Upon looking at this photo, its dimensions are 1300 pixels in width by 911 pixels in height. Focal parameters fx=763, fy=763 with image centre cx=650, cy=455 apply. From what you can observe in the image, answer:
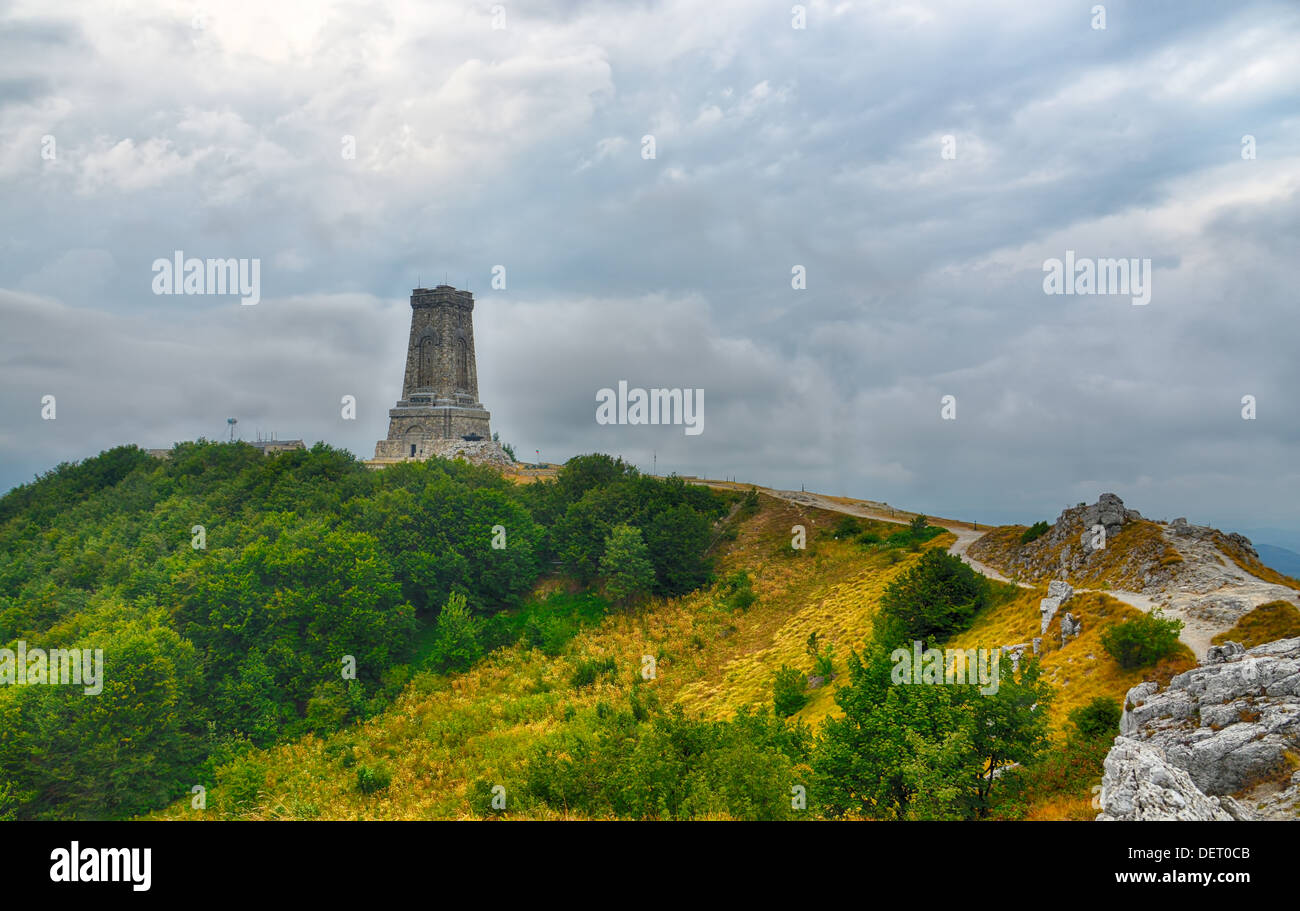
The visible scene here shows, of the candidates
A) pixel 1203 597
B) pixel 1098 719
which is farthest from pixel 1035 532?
A: pixel 1098 719

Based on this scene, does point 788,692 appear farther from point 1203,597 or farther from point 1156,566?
point 1203,597

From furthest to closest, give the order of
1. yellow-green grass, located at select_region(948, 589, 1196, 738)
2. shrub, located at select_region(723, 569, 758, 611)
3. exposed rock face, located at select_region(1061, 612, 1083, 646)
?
shrub, located at select_region(723, 569, 758, 611) < exposed rock face, located at select_region(1061, 612, 1083, 646) < yellow-green grass, located at select_region(948, 589, 1196, 738)

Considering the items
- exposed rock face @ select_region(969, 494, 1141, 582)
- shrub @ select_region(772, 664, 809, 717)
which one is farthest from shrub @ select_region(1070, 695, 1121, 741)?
shrub @ select_region(772, 664, 809, 717)

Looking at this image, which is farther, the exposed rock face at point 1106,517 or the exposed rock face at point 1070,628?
the exposed rock face at point 1106,517

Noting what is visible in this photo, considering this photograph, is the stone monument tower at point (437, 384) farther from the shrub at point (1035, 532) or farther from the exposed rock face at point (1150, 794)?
the exposed rock face at point (1150, 794)

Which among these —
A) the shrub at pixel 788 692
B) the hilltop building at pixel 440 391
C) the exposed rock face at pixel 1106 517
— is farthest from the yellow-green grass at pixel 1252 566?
the hilltop building at pixel 440 391

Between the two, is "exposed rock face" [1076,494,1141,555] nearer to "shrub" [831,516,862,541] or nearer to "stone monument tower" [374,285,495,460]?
"shrub" [831,516,862,541]

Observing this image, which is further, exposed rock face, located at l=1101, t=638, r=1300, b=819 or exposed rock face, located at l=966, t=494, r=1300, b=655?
exposed rock face, located at l=966, t=494, r=1300, b=655
